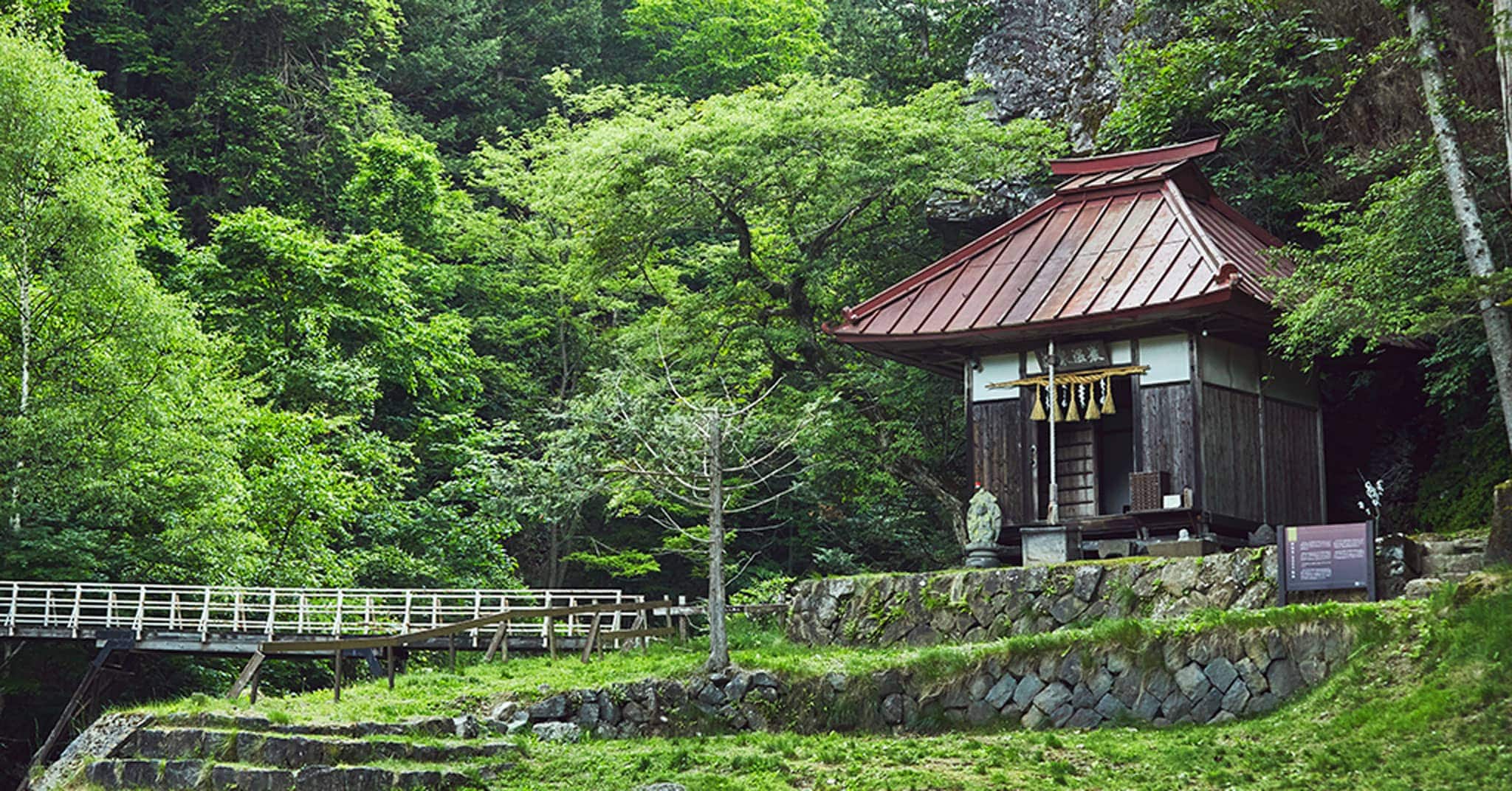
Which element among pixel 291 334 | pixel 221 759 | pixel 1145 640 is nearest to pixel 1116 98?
pixel 1145 640

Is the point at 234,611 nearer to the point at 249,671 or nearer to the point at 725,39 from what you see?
the point at 249,671

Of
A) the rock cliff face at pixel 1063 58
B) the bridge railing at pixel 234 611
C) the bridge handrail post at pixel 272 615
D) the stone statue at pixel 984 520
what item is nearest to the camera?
the stone statue at pixel 984 520

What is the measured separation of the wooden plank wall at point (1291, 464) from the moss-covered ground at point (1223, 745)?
7099 millimetres

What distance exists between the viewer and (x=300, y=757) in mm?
17672

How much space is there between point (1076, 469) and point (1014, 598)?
14.1ft

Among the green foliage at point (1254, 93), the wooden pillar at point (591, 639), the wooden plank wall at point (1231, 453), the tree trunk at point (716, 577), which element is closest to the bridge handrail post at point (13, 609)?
the wooden pillar at point (591, 639)

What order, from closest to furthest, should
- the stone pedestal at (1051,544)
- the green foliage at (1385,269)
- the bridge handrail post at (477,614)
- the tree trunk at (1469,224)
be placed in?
the tree trunk at (1469,224) → the green foliage at (1385,269) → the stone pedestal at (1051,544) → the bridge handrail post at (477,614)

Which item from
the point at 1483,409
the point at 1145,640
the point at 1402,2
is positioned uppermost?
the point at 1402,2

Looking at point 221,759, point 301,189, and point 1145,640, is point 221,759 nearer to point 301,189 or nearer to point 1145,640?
point 1145,640

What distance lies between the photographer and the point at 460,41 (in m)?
47.0

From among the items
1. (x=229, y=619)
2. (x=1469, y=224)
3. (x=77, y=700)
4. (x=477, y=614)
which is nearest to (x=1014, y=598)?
(x=1469, y=224)

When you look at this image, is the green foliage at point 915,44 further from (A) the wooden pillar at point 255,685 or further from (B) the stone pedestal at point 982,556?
(A) the wooden pillar at point 255,685

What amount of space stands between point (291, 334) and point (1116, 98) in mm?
18437

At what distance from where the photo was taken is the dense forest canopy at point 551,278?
25375mm
